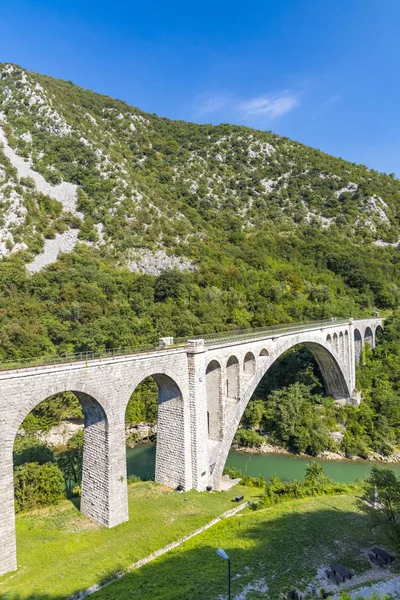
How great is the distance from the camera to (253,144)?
98562 millimetres

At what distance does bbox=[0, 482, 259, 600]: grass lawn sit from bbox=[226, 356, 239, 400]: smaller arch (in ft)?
19.9

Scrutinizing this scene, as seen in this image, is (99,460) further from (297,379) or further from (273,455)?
(297,379)

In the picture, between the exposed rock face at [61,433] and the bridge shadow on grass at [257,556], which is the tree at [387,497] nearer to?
the bridge shadow on grass at [257,556]

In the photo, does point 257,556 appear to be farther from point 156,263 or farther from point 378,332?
point 156,263

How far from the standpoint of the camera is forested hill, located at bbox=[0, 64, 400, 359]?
146 feet

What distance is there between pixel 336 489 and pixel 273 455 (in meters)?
10.3

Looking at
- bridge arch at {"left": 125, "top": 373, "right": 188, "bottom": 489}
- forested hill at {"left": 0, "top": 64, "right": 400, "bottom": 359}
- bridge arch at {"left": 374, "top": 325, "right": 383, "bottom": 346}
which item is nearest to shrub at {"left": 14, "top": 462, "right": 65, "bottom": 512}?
bridge arch at {"left": 125, "top": 373, "right": 188, "bottom": 489}

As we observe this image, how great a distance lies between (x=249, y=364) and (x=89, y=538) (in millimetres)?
14198

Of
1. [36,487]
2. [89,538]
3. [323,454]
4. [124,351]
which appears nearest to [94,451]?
[89,538]

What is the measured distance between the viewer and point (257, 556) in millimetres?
12789

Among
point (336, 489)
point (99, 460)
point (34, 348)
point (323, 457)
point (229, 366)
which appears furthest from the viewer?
point (34, 348)

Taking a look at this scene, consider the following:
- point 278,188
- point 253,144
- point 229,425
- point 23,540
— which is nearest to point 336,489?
point 229,425

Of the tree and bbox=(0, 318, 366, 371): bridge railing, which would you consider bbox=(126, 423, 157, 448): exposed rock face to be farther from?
the tree

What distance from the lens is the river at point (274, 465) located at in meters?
26.4
